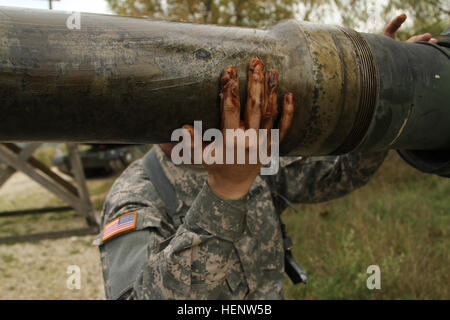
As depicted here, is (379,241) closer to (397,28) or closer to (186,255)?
(397,28)

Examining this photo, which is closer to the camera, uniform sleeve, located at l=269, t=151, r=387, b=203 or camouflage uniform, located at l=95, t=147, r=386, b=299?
camouflage uniform, located at l=95, t=147, r=386, b=299

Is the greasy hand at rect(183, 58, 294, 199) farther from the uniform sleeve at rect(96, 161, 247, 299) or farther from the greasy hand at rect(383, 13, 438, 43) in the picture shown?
the greasy hand at rect(383, 13, 438, 43)

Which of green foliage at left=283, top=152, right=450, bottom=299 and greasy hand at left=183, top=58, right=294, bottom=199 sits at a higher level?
greasy hand at left=183, top=58, right=294, bottom=199

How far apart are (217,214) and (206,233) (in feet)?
0.28

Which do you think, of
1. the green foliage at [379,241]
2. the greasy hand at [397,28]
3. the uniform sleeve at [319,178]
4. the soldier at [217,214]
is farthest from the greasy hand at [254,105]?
the green foliage at [379,241]

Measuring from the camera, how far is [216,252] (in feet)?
4.19

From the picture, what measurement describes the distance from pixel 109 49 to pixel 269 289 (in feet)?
4.86

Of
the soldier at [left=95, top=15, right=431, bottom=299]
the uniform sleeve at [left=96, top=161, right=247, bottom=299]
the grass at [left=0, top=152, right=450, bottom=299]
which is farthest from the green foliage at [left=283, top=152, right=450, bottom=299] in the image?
the uniform sleeve at [left=96, top=161, right=247, bottom=299]

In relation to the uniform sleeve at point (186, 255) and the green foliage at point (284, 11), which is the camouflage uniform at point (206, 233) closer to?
the uniform sleeve at point (186, 255)

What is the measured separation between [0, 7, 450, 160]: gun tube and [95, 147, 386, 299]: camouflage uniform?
398 millimetres

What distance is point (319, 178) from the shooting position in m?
1.99

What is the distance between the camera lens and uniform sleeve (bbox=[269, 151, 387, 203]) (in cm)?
187
